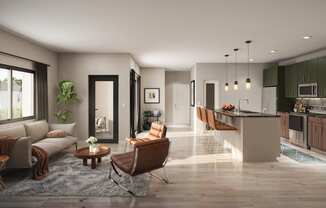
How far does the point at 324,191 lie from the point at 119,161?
307 centimetres

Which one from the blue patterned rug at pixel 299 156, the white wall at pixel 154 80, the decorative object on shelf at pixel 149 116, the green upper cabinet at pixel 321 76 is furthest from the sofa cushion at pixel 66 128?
the green upper cabinet at pixel 321 76

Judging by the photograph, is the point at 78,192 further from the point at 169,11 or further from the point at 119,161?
the point at 169,11

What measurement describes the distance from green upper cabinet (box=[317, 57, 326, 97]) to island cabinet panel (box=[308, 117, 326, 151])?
0.75m

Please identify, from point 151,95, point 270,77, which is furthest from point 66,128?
point 270,77

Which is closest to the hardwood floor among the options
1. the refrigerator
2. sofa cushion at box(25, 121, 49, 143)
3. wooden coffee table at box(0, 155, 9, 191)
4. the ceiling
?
wooden coffee table at box(0, 155, 9, 191)

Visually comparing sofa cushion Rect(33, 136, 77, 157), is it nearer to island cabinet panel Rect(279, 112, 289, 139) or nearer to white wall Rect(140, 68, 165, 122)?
white wall Rect(140, 68, 165, 122)

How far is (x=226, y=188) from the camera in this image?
11.6ft

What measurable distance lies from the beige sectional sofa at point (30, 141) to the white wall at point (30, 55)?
4.42 feet

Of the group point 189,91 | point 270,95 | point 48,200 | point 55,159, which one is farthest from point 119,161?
point 189,91

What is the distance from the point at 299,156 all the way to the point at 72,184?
494 cm

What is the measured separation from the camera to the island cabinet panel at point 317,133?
5567 millimetres

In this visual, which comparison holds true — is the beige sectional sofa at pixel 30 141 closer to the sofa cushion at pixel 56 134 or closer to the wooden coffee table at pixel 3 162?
the sofa cushion at pixel 56 134

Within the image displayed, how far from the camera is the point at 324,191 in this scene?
342cm

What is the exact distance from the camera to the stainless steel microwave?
6.34 m
